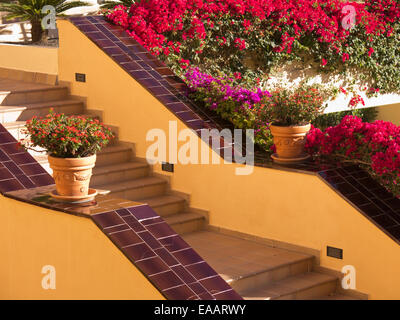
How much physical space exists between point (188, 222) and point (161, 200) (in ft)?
1.24

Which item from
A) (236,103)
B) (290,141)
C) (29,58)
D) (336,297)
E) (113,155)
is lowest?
(336,297)

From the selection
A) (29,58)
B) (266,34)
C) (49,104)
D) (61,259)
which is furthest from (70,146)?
(266,34)

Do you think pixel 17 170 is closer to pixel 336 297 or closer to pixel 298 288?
pixel 298 288

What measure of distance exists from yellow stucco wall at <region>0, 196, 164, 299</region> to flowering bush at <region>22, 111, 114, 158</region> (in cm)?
47

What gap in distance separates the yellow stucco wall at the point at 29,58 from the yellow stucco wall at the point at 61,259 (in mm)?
3620

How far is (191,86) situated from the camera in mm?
8164

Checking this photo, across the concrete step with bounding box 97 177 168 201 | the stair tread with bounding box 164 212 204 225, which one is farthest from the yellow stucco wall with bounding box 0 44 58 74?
the stair tread with bounding box 164 212 204 225

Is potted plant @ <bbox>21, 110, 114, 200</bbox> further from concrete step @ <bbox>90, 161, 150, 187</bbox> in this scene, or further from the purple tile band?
concrete step @ <bbox>90, 161, 150, 187</bbox>

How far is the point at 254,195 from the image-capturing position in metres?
7.16

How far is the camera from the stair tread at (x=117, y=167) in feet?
24.9

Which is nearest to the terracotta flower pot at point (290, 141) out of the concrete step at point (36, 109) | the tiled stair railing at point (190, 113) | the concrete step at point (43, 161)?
the tiled stair railing at point (190, 113)

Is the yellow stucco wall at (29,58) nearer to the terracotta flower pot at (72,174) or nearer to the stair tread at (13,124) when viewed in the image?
the stair tread at (13,124)

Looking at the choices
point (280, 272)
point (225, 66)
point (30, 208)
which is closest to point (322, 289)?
point (280, 272)

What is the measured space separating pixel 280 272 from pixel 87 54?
3498mm
